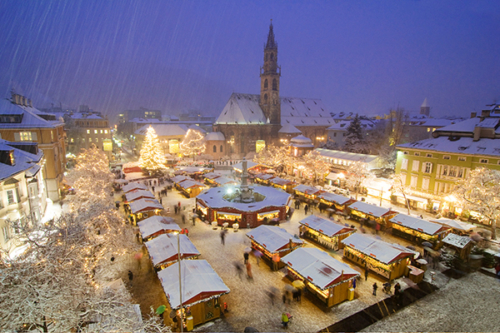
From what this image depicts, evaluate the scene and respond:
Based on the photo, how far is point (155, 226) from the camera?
20.4 metres

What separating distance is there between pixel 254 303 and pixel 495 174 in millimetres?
23765

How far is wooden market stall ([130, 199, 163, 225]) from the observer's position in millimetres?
24548

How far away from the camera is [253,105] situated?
6931cm

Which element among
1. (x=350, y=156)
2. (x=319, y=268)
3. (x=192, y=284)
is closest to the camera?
(x=192, y=284)

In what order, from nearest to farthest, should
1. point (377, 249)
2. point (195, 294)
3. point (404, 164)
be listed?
1. point (195, 294)
2. point (377, 249)
3. point (404, 164)

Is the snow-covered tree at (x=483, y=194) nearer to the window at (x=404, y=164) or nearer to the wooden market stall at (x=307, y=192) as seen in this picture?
the window at (x=404, y=164)

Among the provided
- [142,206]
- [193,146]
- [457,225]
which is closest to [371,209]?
[457,225]

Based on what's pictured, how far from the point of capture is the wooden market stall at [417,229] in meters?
20.6

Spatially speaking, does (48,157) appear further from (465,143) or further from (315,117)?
(315,117)

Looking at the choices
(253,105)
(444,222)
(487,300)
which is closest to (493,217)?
(444,222)

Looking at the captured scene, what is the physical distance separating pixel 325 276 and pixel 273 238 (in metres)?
5.37

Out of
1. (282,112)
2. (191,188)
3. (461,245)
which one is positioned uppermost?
(282,112)

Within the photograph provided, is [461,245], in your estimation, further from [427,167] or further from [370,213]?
[427,167]

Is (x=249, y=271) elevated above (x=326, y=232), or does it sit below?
below
